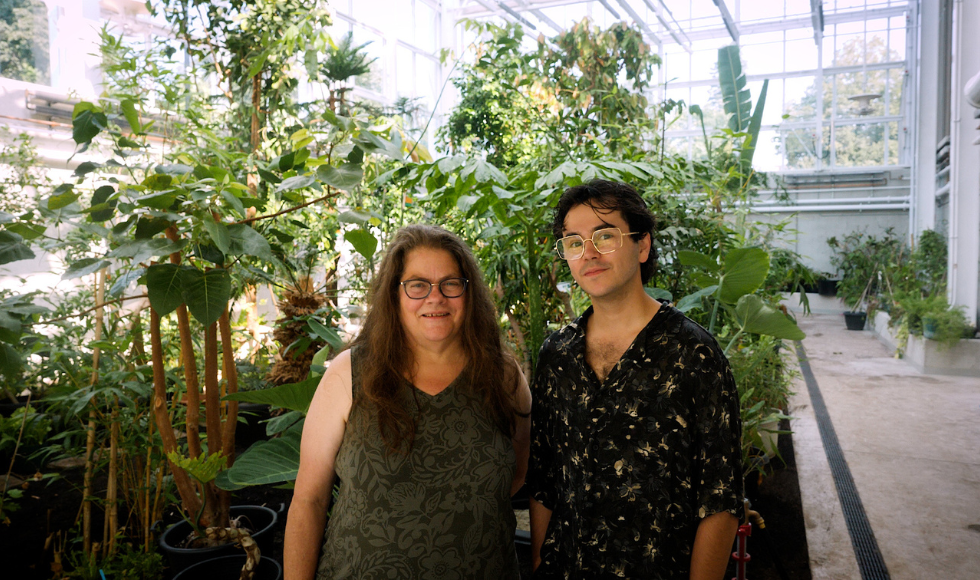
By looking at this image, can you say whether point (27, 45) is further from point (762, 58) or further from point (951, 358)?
point (762, 58)

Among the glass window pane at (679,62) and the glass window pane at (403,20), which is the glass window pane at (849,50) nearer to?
the glass window pane at (679,62)

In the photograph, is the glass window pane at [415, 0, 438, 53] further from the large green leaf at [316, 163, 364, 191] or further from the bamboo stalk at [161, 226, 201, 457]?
the large green leaf at [316, 163, 364, 191]

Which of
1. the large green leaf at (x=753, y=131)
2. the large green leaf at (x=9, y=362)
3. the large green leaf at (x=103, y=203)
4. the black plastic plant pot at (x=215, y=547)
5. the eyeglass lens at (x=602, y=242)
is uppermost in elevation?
the large green leaf at (x=753, y=131)

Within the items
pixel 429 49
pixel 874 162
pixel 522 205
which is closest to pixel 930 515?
pixel 522 205

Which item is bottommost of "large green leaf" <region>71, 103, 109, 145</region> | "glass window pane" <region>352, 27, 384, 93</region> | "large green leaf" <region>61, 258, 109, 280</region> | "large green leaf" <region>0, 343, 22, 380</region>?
"large green leaf" <region>0, 343, 22, 380</region>

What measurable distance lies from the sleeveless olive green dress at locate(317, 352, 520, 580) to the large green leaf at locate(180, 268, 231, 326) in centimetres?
41

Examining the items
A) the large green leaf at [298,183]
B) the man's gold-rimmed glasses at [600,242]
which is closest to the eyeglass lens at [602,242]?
the man's gold-rimmed glasses at [600,242]

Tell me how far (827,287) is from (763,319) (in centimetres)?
1228

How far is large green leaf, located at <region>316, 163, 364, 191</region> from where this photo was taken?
152 centimetres

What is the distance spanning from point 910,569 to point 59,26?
6541 mm

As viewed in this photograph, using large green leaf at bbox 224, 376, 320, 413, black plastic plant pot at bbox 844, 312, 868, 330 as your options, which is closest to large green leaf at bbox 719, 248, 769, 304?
large green leaf at bbox 224, 376, 320, 413

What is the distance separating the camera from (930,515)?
10.7ft

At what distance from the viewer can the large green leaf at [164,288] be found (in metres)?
1.49

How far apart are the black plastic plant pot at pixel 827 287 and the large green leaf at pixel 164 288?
13411mm
